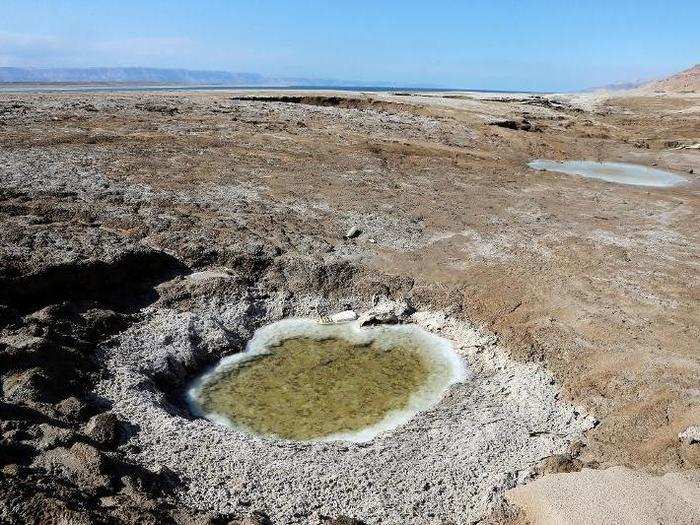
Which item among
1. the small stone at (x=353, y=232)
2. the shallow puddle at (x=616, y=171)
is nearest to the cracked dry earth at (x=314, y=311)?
the small stone at (x=353, y=232)

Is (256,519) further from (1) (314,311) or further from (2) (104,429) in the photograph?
(1) (314,311)

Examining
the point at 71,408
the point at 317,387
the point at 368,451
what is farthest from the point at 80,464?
the point at 317,387

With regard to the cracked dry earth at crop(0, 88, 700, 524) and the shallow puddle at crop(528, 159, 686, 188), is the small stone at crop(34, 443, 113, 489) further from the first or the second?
the shallow puddle at crop(528, 159, 686, 188)

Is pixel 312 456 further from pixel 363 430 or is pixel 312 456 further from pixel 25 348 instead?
pixel 25 348

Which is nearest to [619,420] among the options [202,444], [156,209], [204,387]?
[202,444]

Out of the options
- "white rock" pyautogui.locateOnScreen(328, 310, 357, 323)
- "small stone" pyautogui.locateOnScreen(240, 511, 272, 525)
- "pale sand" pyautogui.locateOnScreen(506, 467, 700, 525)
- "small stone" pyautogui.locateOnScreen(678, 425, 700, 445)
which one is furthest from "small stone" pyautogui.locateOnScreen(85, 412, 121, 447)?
"small stone" pyautogui.locateOnScreen(678, 425, 700, 445)
